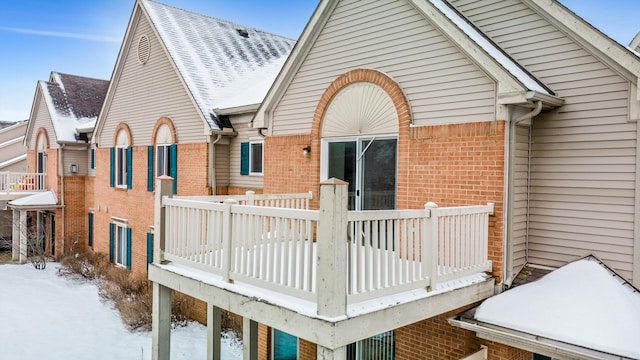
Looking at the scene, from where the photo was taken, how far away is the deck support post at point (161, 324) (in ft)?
24.8

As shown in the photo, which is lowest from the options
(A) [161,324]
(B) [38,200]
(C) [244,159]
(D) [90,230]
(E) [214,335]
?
(E) [214,335]

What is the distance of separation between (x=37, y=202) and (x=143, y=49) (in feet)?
34.3

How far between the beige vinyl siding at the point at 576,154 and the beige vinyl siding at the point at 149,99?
9.50m

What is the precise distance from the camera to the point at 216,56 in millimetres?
16500

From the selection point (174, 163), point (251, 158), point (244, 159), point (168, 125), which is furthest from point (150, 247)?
point (251, 158)

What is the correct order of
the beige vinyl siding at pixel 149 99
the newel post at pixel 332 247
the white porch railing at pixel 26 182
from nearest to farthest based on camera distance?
the newel post at pixel 332 247 < the beige vinyl siding at pixel 149 99 < the white porch railing at pixel 26 182

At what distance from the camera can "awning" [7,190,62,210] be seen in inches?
855

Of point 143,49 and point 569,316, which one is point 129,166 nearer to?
point 143,49

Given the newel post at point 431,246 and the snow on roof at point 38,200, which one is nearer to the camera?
the newel post at point 431,246

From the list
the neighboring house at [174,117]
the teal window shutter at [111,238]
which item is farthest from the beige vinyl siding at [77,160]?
the teal window shutter at [111,238]

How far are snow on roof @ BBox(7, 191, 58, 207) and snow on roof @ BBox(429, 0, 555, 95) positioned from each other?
21029 mm

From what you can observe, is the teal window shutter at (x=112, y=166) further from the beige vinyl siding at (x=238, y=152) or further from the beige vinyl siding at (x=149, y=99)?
the beige vinyl siding at (x=238, y=152)

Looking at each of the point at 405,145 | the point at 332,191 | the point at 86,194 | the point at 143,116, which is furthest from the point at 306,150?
the point at 86,194

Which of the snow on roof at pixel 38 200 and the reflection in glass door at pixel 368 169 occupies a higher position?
the reflection in glass door at pixel 368 169
